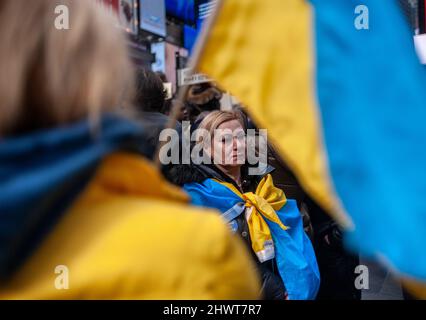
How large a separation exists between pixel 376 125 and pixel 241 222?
1155 mm

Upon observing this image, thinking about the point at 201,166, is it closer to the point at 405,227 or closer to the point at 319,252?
the point at 319,252

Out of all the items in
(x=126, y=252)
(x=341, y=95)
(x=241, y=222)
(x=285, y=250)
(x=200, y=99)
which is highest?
(x=200, y=99)

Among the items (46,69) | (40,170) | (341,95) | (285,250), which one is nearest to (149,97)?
(285,250)

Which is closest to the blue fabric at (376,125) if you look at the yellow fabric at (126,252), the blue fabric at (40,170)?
the yellow fabric at (126,252)

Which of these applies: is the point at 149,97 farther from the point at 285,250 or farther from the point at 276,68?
the point at 276,68

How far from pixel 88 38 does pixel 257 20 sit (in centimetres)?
56

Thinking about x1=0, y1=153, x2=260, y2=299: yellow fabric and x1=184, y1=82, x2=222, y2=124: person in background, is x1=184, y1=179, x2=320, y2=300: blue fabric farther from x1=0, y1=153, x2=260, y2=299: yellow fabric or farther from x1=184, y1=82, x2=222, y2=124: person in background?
x1=184, y1=82, x2=222, y2=124: person in background

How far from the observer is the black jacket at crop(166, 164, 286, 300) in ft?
6.81

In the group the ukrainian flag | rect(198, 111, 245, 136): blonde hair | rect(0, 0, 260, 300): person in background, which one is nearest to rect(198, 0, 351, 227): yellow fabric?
the ukrainian flag

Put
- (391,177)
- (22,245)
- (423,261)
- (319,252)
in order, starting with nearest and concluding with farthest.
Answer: (22,245), (423,261), (391,177), (319,252)

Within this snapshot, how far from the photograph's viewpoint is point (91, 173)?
66cm

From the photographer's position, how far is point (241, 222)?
82.0 inches

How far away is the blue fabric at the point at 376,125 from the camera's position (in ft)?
2.96

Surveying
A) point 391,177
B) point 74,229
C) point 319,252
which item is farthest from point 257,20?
point 319,252
